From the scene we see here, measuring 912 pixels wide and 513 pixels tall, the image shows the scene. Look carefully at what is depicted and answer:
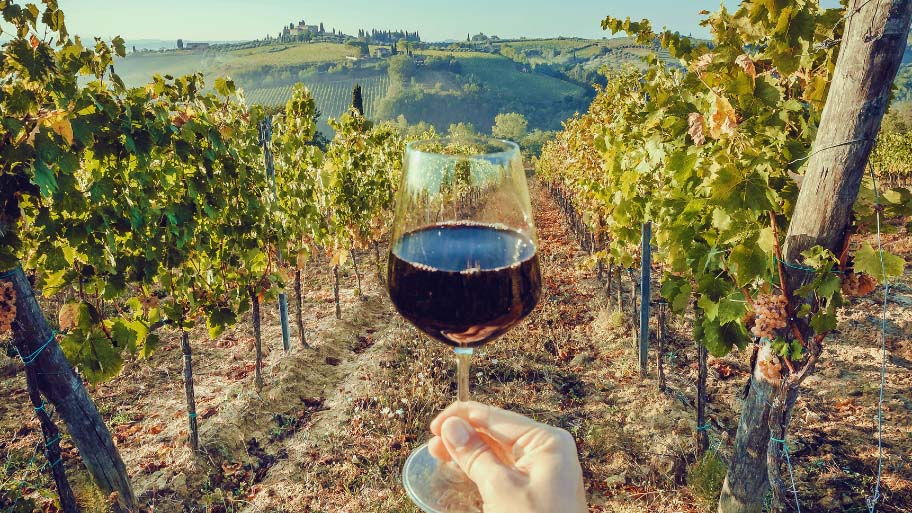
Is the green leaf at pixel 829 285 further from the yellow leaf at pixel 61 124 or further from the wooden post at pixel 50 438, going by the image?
the wooden post at pixel 50 438

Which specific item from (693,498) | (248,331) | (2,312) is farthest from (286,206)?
(693,498)

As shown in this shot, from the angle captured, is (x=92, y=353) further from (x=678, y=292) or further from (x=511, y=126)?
(x=511, y=126)

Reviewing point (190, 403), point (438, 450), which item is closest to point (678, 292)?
point (438, 450)

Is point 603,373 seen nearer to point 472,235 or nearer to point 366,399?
point 366,399

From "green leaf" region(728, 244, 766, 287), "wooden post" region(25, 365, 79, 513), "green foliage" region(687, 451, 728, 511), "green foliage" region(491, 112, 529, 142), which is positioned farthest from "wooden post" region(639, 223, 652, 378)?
"green foliage" region(491, 112, 529, 142)

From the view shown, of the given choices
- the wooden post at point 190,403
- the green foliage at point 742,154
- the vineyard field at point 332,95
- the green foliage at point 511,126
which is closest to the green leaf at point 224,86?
the wooden post at point 190,403

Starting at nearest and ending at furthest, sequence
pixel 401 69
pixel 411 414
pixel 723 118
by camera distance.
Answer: pixel 723 118 → pixel 411 414 → pixel 401 69

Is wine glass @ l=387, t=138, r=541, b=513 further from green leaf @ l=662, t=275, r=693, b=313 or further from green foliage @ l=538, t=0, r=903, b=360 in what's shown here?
green leaf @ l=662, t=275, r=693, b=313
